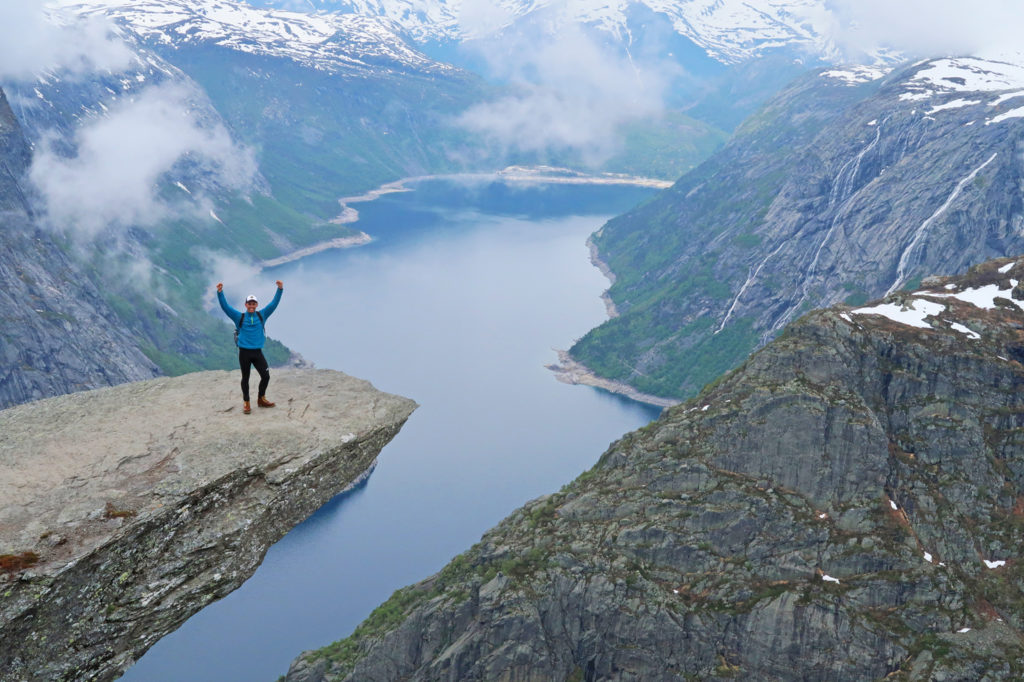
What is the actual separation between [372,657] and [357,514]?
74363mm

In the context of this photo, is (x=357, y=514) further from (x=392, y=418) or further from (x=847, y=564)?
(x=392, y=418)

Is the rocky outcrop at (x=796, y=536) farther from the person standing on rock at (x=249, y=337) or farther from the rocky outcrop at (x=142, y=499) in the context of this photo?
the person standing on rock at (x=249, y=337)

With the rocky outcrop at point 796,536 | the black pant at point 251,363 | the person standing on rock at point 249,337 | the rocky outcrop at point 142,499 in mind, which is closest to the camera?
the rocky outcrop at point 142,499

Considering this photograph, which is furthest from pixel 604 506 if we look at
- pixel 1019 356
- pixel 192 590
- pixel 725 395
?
pixel 192 590

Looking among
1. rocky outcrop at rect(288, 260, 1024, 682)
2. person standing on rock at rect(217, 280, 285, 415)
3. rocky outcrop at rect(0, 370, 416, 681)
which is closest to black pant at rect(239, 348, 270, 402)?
person standing on rock at rect(217, 280, 285, 415)

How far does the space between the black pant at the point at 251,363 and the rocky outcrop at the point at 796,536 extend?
63.4m

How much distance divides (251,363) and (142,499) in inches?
265

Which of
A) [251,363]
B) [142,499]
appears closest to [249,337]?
[251,363]

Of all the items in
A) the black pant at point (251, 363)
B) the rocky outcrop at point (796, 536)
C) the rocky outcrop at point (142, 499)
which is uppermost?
the black pant at point (251, 363)

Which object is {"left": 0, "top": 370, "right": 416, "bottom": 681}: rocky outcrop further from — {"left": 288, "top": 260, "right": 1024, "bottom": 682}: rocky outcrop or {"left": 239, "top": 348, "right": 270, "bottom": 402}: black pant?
{"left": 288, "top": 260, "right": 1024, "bottom": 682}: rocky outcrop

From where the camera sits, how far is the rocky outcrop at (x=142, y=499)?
950 inches

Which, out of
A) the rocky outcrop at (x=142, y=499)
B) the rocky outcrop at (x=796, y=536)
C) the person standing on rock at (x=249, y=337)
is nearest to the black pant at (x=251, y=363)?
the person standing on rock at (x=249, y=337)

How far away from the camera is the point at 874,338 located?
3693 inches

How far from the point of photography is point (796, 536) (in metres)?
87.6
